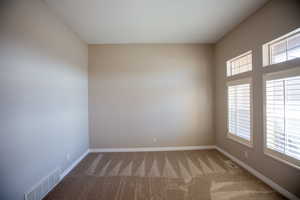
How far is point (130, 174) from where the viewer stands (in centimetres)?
260

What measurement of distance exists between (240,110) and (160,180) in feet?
7.30

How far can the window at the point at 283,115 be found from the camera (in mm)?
1822

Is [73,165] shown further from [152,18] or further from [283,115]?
[283,115]

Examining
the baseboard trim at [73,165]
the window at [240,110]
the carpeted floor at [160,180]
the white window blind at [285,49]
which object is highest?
the white window blind at [285,49]

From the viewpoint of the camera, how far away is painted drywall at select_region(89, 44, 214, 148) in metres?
3.77

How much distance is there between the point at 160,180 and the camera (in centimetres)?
240

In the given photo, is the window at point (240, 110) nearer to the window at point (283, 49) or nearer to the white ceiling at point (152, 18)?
the window at point (283, 49)

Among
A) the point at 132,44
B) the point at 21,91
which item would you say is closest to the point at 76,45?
the point at 132,44

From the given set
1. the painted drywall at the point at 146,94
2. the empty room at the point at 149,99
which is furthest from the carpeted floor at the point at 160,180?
the painted drywall at the point at 146,94

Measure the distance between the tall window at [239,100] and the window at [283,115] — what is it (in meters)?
0.38

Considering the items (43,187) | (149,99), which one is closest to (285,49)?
(149,99)

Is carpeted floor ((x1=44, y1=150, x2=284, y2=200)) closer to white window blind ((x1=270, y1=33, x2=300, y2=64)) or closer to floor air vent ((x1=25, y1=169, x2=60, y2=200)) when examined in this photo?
floor air vent ((x1=25, y1=169, x2=60, y2=200))

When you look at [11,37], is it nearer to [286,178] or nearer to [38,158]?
[38,158]

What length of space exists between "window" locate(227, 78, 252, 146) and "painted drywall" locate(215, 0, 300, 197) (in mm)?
145
